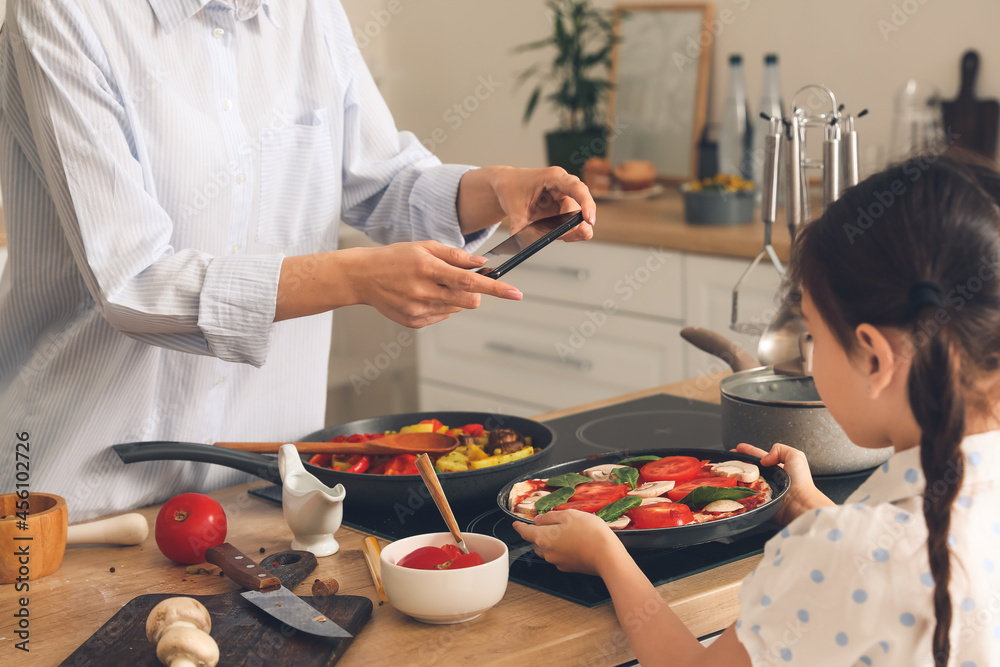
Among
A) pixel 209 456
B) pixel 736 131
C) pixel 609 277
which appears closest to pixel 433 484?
pixel 209 456

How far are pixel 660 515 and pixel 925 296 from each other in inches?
14.0

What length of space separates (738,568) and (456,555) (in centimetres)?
28

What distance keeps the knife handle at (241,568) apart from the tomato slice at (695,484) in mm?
402

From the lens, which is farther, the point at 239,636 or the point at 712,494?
the point at 712,494

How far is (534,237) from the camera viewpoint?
47.3 inches

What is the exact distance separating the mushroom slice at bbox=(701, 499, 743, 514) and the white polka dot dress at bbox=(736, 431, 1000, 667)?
203 millimetres

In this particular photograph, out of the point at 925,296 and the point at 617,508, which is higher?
the point at 925,296

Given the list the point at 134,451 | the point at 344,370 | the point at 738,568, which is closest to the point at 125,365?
the point at 134,451

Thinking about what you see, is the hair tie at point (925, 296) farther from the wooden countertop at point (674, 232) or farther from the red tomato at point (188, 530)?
the wooden countertop at point (674, 232)

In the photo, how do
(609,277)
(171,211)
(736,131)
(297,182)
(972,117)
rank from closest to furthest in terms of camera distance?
(171,211), (297,182), (972,117), (609,277), (736,131)

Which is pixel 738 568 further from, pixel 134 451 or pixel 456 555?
pixel 134 451

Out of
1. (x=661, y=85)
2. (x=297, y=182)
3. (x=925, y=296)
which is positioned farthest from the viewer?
(x=661, y=85)

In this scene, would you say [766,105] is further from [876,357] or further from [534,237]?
[876,357]

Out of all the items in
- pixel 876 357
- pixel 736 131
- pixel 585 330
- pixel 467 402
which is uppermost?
pixel 736 131
